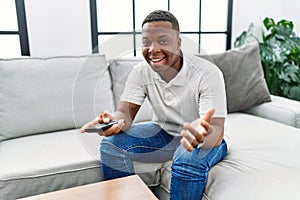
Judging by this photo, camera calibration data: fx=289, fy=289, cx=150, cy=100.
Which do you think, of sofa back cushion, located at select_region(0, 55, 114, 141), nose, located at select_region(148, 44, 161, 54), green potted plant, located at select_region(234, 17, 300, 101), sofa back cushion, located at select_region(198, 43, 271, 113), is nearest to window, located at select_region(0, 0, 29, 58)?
sofa back cushion, located at select_region(0, 55, 114, 141)

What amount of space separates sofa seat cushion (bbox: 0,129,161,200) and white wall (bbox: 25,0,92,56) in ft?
2.48

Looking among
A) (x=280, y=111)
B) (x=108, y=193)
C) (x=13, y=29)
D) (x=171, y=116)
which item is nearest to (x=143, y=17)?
(x=171, y=116)

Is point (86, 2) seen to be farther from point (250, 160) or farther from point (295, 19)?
point (295, 19)

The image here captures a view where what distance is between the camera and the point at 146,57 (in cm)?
89

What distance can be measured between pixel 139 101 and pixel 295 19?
220 centimetres

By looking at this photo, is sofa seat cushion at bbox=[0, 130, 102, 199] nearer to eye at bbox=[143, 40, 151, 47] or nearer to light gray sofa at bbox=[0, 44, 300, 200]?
light gray sofa at bbox=[0, 44, 300, 200]

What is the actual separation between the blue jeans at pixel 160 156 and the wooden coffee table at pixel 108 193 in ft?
0.46

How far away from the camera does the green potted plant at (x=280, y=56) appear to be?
230 cm

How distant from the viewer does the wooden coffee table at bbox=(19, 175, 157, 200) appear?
0.86 m

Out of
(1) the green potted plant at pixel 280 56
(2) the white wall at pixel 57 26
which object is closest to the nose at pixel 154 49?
(2) the white wall at pixel 57 26

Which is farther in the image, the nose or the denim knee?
the denim knee

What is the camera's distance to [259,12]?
2523mm

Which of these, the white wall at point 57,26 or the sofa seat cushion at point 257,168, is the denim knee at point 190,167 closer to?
the sofa seat cushion at point 257,168

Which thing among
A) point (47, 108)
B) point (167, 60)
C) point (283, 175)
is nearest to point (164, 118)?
point (167, 60)
